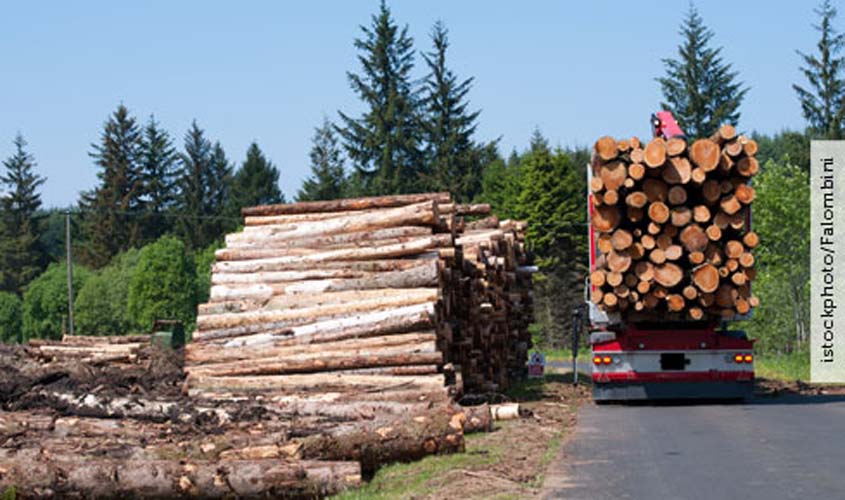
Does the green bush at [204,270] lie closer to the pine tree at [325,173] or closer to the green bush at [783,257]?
the pine tree at [325,173]

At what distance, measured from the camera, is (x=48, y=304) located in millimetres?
77438

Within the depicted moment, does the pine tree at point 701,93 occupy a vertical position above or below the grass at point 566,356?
above

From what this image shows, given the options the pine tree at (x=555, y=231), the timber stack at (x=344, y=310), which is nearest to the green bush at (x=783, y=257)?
the pine tree at (x=555, y=231)

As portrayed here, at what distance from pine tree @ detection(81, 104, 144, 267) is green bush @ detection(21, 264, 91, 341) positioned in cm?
528

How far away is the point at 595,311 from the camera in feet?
Result: 63.1

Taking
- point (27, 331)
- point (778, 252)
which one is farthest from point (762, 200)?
point (27, 331)

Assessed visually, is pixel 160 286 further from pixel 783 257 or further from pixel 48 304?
pixel 783 257

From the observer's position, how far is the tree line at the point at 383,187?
63.7 m

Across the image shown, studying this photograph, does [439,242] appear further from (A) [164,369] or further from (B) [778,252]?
(B) [778,252]

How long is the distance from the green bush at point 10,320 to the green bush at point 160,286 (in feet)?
40.6

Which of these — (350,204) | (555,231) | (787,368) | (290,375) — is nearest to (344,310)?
(290,375)

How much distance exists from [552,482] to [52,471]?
4.39 meters

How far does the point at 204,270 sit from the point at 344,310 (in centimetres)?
6303

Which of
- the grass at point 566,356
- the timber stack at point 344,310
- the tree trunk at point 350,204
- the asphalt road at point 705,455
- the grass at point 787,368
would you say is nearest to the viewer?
the asphalt road at point 705,455
